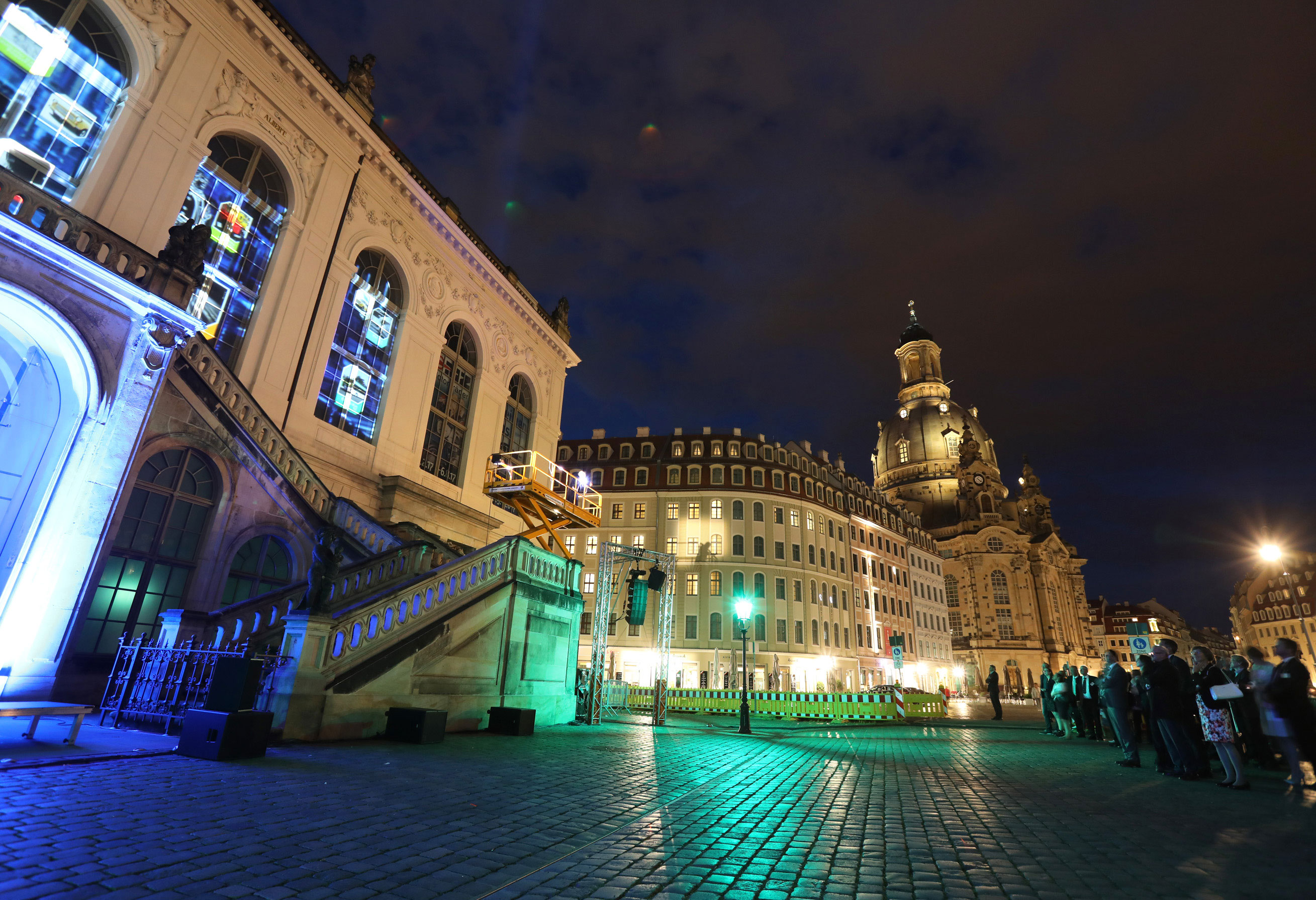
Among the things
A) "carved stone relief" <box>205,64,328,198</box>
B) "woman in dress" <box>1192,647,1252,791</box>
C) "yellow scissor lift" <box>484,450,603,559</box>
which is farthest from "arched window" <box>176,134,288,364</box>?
"woman in dress" <box>1192,647,1252,791</box>

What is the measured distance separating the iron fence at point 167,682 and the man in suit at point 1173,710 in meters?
14.2

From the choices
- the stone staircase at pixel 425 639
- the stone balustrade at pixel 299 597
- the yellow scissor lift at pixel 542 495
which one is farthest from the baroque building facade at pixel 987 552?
the stone balustrade at pixel 299 597

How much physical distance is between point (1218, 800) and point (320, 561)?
43.8 ft

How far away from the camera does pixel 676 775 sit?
8.66 metres

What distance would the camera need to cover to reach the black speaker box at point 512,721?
13.1 meters

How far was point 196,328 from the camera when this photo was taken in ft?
42.3

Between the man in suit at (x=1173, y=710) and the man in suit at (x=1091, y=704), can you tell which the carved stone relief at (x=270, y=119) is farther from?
the man in suit at (x=1091, y=704)

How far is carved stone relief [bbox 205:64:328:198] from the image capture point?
17672 mm

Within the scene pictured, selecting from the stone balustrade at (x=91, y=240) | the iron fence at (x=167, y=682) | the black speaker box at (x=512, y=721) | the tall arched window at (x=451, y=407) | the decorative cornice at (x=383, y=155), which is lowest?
the black speaker box at (x=512, y=721)

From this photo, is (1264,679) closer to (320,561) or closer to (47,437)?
(320,561)

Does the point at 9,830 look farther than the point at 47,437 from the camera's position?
No

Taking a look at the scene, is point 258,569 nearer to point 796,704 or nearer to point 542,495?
point 542,495

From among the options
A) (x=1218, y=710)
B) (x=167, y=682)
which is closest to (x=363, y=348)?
(x=167, y=682)

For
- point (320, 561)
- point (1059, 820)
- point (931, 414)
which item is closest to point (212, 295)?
point (320, 561)
